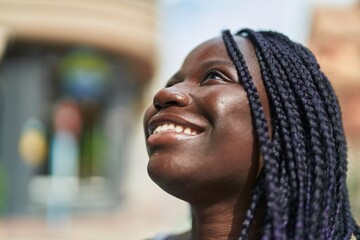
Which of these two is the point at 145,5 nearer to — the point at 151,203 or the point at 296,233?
the point at 151,203

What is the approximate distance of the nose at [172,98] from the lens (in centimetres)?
164

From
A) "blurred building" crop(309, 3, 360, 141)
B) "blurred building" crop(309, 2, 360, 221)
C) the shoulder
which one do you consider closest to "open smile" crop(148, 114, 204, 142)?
the shoulder

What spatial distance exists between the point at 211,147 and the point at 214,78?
0.24 m

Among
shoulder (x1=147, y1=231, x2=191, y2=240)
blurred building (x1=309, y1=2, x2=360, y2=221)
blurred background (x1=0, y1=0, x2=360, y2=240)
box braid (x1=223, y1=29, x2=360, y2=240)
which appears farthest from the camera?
blurred background (x1=0, y1=0, x2=360, y2=240)

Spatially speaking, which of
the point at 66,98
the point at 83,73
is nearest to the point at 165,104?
the point at 83,73

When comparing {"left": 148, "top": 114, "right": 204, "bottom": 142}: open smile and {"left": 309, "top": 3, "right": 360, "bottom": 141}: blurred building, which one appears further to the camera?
{"left": 309, "top": 3, "right": 360, "bottom": 141}: blurred building

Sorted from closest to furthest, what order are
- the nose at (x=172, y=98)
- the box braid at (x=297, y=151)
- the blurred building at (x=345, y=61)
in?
1. the box braid at (x=297, y=151)
2. the nose at (x=172, y=98)
3. the blurred building at (x=345, y=61)

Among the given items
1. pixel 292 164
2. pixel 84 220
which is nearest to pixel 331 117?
pixel 292 164

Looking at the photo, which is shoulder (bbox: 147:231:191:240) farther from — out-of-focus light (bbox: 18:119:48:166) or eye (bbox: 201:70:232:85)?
out-of-focus light (bbox: 18:119:48:166)

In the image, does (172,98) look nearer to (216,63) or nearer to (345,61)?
(216,63)

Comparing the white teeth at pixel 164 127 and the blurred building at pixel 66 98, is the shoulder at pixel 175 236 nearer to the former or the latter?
the white teeth at pixel 164 127

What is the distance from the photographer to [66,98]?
12.2 m

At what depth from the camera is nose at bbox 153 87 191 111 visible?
1.64 m

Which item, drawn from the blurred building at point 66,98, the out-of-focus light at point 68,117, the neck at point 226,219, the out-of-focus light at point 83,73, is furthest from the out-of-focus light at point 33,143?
the neck at point 226,219
